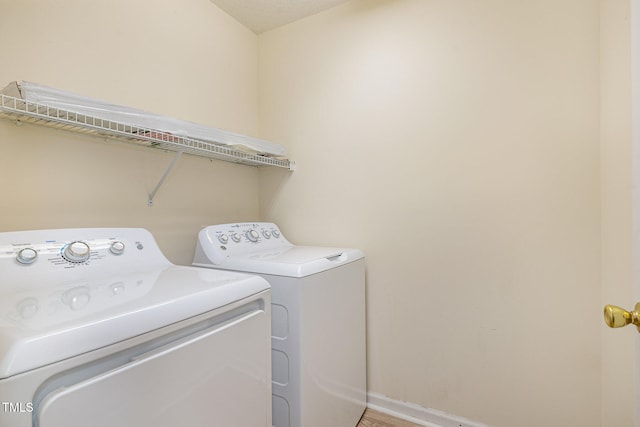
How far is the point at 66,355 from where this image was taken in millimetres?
544

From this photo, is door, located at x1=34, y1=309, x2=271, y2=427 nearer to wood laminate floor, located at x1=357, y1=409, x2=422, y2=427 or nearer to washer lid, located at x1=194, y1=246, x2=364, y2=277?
washer lid, located at x1=194, y1=246, x2=364, y2=277

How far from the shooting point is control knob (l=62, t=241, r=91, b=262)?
100 cm

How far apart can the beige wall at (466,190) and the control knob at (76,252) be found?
1.17 meters

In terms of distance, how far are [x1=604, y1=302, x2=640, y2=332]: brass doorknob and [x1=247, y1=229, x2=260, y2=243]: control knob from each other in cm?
144

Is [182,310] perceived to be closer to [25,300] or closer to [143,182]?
[25,300]

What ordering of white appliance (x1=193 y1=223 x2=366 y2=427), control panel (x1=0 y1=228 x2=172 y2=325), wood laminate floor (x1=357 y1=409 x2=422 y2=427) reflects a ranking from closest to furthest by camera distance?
control panel (x1=0 y1=228 x2=172 y2=325)
white appliance (x1=193 y1=223 x2=366 y2=427)
wood laminate floor (x1=357 y1=409 x2=422 y2=427)

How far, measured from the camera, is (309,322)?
1245 mm

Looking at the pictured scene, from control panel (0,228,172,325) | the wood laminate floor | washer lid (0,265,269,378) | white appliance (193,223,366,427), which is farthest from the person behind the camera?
the wood laminate floor

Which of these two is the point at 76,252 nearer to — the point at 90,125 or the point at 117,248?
the point at 117,248

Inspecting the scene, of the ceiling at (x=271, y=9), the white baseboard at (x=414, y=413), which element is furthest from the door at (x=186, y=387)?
the ceiling at (x=271, y=9)

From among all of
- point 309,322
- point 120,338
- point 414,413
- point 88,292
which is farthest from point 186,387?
point 414,413

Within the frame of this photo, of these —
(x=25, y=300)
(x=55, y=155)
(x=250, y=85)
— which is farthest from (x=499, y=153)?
(x=55, y=155)

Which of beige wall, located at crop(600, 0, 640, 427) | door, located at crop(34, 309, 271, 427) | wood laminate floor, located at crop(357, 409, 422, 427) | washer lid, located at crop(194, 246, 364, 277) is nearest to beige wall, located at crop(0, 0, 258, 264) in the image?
washer lid, located at crop(194, 246, 364, 277)

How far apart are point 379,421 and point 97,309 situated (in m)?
1.56
